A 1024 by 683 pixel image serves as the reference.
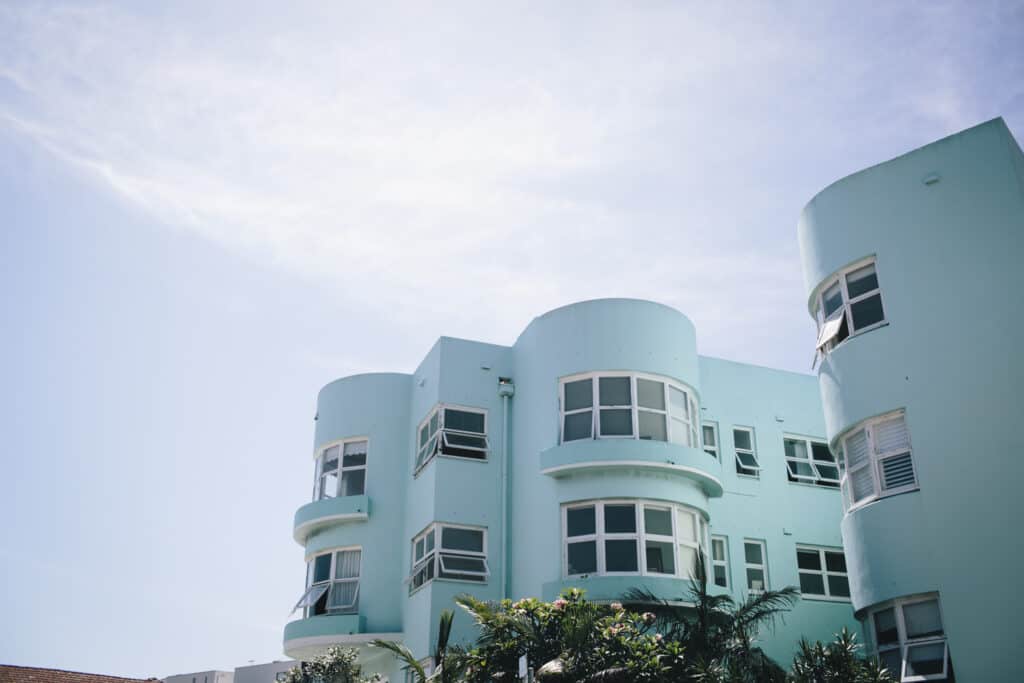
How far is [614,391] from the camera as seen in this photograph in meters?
22.9

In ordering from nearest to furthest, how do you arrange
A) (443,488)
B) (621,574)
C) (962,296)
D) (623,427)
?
(962,296), (621,574), (623,427), (443,488)

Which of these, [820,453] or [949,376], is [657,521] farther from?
[820,453]

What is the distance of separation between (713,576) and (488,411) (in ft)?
21.0

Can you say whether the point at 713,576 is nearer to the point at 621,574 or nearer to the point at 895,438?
the point at 621,574

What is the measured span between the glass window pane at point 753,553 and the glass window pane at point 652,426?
4174mm

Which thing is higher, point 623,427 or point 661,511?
point 623,427

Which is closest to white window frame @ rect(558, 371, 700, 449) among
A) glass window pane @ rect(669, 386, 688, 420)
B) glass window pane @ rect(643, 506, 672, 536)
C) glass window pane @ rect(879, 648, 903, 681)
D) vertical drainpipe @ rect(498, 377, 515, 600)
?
glass window pane @ rect(669, 386, 688, 420)

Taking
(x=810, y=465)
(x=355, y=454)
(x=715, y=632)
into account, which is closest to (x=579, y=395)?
(x=715, y=632)

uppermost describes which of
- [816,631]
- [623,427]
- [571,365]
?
[571,365]

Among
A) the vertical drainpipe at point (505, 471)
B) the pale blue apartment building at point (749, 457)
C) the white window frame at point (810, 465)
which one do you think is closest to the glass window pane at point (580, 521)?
the pale blue apartment building at point (749, 457)

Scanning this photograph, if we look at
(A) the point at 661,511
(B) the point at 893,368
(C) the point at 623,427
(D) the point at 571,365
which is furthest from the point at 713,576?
(B) the point at 893,368

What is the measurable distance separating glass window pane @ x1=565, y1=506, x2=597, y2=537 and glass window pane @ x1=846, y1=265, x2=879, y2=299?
682 centimetres

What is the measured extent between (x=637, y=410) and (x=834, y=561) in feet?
23.0

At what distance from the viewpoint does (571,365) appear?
23.3m
